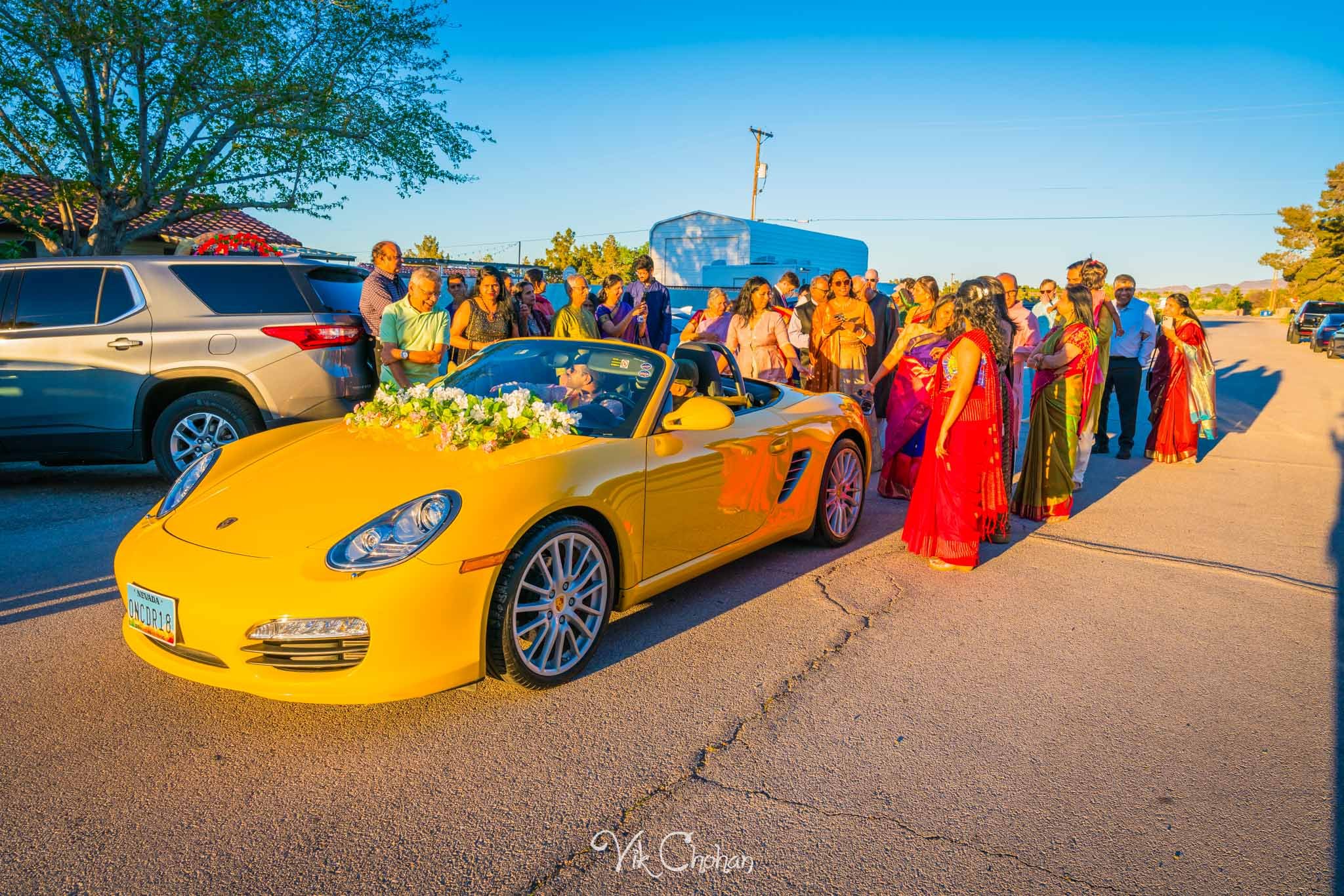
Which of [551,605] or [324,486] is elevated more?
[324,486]

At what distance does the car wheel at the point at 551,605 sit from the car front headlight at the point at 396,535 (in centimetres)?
31

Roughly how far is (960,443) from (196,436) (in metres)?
5.58

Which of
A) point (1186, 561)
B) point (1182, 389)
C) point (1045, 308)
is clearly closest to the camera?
point (1186, 561)

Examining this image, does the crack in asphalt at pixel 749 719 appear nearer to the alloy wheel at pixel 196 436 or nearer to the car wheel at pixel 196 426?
the car wheel at pixel 196 426

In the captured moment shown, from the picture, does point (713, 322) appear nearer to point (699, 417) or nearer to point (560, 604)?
point (699, 417)

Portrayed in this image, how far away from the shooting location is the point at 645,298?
9.12 metres

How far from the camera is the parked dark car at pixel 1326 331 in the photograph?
2692 cm

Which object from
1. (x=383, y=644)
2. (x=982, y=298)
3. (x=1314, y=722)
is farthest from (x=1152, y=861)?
(x=982, y=298)

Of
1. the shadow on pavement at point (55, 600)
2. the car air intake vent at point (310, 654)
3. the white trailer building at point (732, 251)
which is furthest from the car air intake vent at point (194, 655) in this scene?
the white trailer building at point (732, 251)

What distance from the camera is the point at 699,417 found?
3.88m

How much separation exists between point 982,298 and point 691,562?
2.55 meters

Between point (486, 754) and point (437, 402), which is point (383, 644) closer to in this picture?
point (486, 754)
